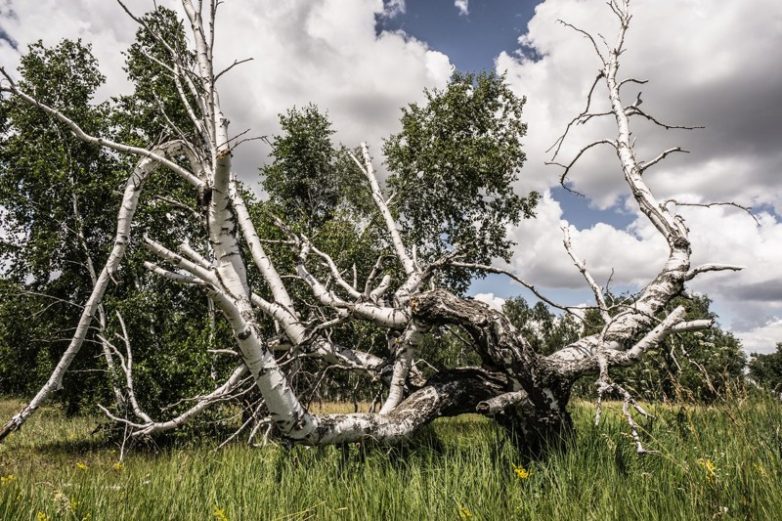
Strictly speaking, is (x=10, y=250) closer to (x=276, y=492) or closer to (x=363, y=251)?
(x=363, y=251)

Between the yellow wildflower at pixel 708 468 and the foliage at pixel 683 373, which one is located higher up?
the foliage at pixel 683 373

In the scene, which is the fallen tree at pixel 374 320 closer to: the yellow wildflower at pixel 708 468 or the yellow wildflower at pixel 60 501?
the yellow wildflower at pixel 708 468

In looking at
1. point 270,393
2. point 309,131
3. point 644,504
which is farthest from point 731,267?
point 309,131

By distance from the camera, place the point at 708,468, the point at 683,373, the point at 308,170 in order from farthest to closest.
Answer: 1. the point at 308,170
2. the point at 683,373
3. the point at 708,468

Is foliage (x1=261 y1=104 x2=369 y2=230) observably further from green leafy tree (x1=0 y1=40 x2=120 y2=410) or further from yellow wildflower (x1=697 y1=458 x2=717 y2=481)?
yellow wildflower (x1=697 y1=458 x2=717 y2=481)

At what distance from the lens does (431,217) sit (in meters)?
14.9

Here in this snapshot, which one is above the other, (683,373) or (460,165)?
(460,165)

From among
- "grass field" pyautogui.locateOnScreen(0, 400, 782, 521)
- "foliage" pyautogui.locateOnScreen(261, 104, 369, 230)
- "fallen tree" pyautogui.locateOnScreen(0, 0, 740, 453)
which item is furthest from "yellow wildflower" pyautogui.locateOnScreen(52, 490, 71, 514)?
"foliage" pyautogui.locateOnScreen(261, 104, 369, 230)

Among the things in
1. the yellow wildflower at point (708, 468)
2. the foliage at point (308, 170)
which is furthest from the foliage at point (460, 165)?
the yellow wildflower at point (708, 468)

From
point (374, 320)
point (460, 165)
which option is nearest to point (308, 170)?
point (460, 165)

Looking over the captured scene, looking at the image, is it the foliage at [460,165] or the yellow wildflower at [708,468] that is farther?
the foliage at [460,165]

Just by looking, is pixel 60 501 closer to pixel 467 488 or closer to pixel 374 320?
pixel 467 488

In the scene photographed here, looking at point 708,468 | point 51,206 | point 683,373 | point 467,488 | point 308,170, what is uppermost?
point 308,170

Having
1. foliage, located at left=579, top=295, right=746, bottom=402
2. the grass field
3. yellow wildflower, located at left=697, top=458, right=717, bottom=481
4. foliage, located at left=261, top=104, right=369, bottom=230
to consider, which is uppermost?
foliage, located at left=261, top=104, right=369, bottom=230
